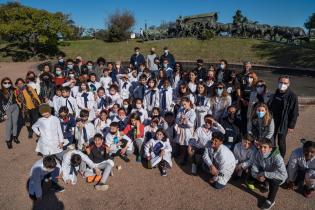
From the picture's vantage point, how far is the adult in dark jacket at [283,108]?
5180 millimetres

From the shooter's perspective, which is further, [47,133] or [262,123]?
[47,133]

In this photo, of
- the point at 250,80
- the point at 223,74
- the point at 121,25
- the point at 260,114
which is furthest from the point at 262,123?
the point at 121,25

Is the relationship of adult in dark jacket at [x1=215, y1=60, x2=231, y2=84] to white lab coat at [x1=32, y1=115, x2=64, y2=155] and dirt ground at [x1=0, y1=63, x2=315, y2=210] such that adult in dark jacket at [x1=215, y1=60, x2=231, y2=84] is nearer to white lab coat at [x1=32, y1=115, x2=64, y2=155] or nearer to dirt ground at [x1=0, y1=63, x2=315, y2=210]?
dirt ground at [x1=0, y1=63, x2=315, y2=210]

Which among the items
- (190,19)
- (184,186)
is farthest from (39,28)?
(184,186)

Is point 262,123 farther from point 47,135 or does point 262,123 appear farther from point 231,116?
point 47,135

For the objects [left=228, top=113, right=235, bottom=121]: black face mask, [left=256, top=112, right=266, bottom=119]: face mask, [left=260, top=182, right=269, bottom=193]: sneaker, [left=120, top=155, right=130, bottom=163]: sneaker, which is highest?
[left=256, top=112, right=266, bottom=119]: face mask

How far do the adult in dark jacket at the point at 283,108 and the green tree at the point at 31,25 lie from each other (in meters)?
23.7

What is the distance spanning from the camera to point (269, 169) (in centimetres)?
477

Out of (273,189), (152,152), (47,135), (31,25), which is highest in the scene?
(31,25)

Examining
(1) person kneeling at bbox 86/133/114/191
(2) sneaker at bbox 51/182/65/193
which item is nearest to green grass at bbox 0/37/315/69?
(1) person kneeling at bbox 86/133/114/191

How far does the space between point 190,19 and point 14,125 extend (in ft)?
103

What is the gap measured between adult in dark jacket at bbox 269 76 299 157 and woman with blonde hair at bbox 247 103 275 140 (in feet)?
0.79

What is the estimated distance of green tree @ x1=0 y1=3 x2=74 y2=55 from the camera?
77.3 ft

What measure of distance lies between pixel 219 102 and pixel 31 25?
22.7 m
